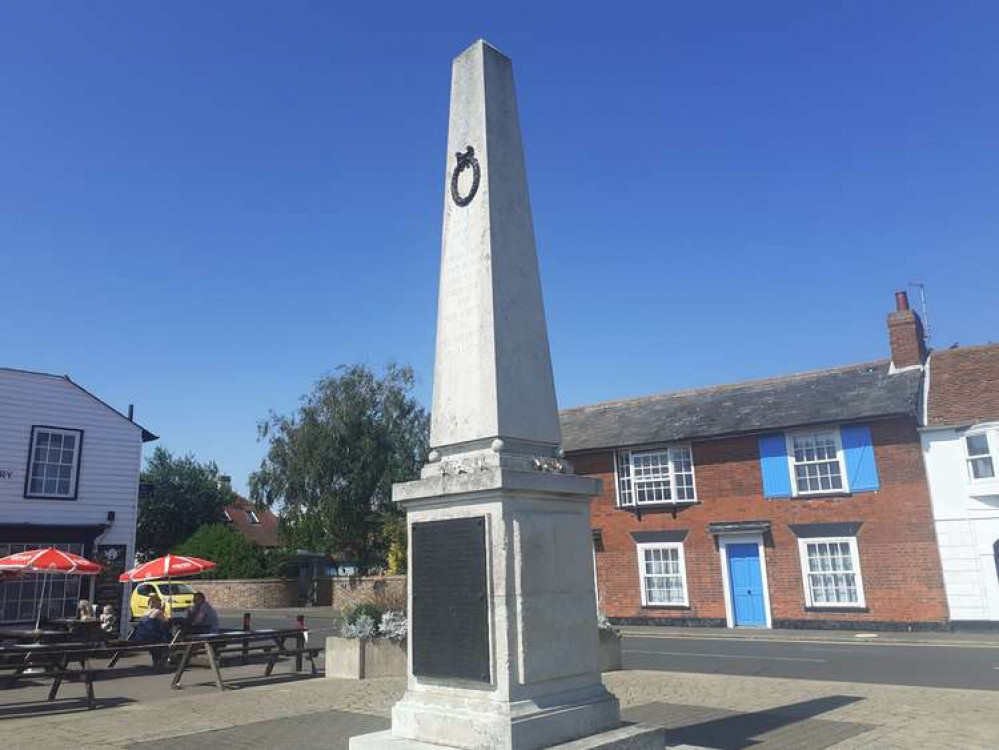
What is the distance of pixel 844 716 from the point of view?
853cm

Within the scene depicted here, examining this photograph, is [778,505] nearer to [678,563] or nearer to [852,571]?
[852,571]

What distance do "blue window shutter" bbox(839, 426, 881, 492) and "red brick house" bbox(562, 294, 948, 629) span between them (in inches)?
1.4

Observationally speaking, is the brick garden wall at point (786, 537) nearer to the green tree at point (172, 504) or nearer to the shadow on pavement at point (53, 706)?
the shadow on pavement at point (53, 706)

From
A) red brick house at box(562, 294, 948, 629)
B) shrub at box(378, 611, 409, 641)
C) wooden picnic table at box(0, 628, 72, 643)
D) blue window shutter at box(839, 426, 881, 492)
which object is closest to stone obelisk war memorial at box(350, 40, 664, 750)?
shrub at box(378, 611, 409, 641)

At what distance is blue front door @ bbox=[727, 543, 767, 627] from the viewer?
2284 centimetres

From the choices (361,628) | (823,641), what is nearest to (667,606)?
(823,641)

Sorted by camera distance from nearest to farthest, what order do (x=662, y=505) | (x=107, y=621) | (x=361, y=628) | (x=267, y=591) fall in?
(x=361, y=628) < (x=107, y=621) < (x=662, y=505) < (x=267, y=591)

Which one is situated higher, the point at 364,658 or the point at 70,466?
the point at 70,466

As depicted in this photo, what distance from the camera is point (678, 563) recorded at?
24.6 m

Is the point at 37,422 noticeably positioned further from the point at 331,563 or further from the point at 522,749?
the point at 331,563

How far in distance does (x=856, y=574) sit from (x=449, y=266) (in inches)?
759

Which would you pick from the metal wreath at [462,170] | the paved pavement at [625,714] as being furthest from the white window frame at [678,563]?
the metal wreath at [462,170]

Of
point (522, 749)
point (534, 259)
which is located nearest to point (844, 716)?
point (522, 749)

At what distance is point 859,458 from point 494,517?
765 inches
